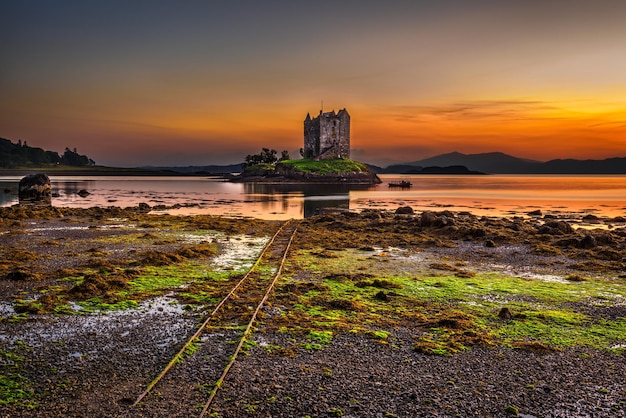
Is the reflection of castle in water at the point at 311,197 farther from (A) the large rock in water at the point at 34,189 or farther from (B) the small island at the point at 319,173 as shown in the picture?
(B) the small island at the point at 319,173

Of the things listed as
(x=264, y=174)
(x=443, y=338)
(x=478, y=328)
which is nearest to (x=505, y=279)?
(x=478, y=328)

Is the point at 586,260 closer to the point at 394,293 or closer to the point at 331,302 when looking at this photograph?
the point at 394,293

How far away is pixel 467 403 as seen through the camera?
787 cm

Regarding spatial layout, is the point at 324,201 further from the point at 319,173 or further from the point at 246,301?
the point at 319,173

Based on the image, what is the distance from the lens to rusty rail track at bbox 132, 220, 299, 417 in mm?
8320

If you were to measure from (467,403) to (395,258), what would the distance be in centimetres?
1429

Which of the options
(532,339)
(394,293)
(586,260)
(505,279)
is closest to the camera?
(532,339)

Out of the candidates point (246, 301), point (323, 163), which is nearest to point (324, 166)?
point (323, 163)

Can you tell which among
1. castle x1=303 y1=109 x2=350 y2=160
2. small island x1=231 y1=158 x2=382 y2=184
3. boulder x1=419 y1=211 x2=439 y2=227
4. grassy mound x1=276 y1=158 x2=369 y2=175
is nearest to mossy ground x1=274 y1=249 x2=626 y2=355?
boulder x1=419 y1=211 x2=439 y2=227

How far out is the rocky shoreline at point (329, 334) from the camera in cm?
785

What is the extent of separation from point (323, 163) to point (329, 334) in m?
143

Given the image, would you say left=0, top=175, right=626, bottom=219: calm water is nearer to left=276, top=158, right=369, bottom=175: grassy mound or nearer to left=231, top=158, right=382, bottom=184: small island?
left=231, top=158, right=382, bottom=184: small island

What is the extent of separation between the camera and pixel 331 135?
162m

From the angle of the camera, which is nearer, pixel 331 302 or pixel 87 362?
pixel 87 362
